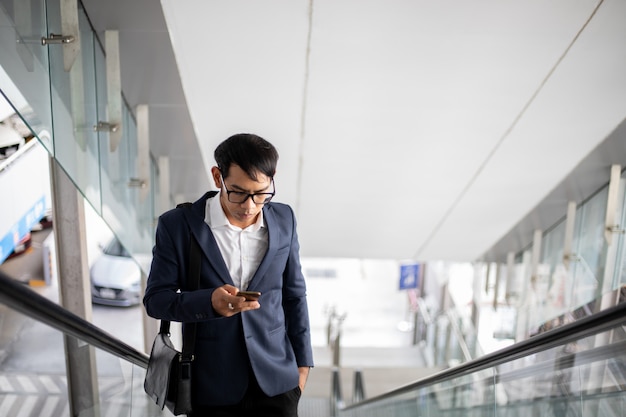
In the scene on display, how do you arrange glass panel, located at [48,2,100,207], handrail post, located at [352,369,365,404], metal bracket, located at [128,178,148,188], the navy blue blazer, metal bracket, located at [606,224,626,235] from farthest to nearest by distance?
handrail post, located at [352,369,365,404], metal bracket, located at [606,224,626,235], metal bracket, located at [128,178,148,188], glass panel, located at [48,2,100,207], the navy blue blazer

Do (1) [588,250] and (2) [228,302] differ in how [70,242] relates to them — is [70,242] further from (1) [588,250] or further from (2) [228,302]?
(1) [588,250]

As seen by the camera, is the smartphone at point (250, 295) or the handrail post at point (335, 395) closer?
the smartphone at point (250, 295)

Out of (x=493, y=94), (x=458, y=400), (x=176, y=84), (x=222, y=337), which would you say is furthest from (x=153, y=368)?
(x=493, y=94)

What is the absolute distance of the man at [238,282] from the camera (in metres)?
2.10

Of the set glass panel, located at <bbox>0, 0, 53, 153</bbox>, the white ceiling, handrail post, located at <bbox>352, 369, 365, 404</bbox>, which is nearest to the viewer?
glass panel, located at <bbox>0, 0, 53, 153</bbox>

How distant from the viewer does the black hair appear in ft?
6.79

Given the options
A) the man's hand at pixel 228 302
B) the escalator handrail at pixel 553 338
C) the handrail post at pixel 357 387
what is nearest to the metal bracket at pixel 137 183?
the escalator handrail at pixel 553 338

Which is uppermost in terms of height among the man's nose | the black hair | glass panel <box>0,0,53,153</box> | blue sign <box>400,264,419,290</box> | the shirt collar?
glass panel <box>0,0,53,153</box>

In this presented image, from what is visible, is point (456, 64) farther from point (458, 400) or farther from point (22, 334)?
point (22, 334)

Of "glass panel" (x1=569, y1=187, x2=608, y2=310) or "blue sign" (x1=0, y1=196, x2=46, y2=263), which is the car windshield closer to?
"blue sign" (x1=0, y1=196, x2=46, y2=263)

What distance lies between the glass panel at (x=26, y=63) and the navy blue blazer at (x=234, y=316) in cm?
131

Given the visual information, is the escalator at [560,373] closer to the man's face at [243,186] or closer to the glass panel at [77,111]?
the man's face at [243,186]

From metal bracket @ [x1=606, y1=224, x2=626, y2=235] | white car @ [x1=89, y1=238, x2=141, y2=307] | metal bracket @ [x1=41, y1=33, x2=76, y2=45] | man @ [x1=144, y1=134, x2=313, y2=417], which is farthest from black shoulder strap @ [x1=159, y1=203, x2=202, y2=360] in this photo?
white car @ [x1=89, y1=238, x2=141, y2=307]

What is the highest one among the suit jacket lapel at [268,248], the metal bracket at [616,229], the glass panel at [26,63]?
the glass panel at [26,63]
